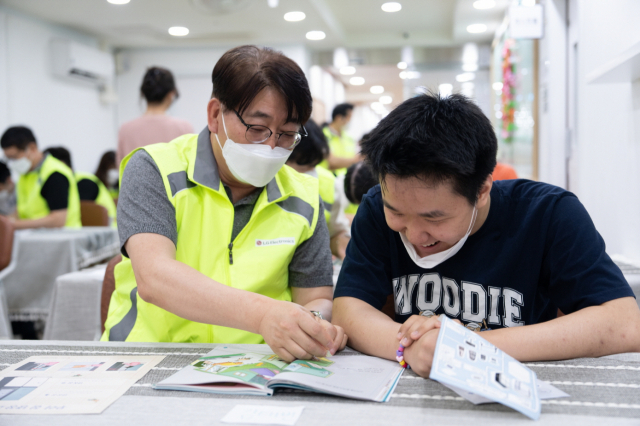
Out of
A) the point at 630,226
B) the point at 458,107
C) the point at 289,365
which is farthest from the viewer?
the point at 630,226

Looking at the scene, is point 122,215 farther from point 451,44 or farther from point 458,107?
point 451,44

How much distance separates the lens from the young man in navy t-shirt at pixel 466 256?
1.02 metres

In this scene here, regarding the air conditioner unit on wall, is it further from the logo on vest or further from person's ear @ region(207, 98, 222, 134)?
the logo on vest

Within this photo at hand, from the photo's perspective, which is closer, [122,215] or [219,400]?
[219,400]

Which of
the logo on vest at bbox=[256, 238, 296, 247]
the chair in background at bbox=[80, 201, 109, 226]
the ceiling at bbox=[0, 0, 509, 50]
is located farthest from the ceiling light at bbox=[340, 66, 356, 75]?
the logo on vest at bbox=[256, 238, 296, 247]

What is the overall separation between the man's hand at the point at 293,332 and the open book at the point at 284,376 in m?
0.02

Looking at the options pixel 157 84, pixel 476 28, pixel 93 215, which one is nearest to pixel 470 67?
pixel 476 28

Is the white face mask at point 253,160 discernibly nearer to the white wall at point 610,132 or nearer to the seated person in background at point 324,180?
the seated person in background at point 324,180

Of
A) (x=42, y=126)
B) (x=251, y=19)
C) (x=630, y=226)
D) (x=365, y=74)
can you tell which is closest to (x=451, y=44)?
(x=365, y=74)

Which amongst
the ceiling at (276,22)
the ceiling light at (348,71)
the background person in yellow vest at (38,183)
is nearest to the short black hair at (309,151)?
the background person in yellow vest at (38,183)

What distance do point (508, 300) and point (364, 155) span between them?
17.5 inches

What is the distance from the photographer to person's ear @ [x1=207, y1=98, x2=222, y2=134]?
1.35 meters

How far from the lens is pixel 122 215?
1249mm

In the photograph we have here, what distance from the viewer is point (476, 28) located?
23.1 feet
